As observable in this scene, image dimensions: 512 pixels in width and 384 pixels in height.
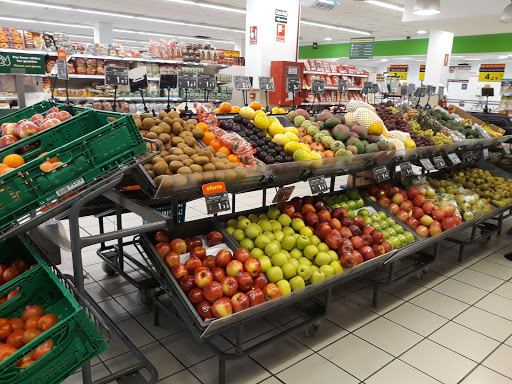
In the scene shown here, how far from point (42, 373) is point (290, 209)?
1.87 metres

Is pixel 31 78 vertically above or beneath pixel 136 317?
above

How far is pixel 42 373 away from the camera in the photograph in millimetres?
1451

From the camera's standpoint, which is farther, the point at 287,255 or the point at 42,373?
the point at 287,255

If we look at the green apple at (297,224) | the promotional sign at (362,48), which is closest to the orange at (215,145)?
the green apple at (297,224)

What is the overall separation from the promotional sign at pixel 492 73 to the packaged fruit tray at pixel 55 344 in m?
21.7

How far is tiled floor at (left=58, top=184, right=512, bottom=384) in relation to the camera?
2404 mm

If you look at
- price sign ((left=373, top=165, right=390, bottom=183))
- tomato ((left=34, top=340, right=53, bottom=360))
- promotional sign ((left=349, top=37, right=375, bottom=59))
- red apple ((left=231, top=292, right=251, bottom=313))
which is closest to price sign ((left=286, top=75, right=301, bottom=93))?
price sign ((left=373, top=165, right=390, bottom=183))

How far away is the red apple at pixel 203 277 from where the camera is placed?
219cm

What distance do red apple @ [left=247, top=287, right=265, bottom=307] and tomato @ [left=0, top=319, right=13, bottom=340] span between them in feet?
3.65

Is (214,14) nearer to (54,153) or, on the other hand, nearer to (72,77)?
(72,77)

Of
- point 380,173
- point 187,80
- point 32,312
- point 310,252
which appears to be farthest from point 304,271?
point 187,80

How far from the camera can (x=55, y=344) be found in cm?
149

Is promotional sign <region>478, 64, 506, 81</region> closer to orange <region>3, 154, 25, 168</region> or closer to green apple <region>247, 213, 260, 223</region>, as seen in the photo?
green apple <region>247, 213, 260, 223</region>

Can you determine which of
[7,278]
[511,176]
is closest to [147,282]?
[7,278]
